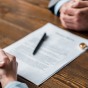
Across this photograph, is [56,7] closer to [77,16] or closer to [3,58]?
[77,16]

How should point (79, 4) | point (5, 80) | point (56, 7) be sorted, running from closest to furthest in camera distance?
point (5, 80) → point (79, 4) → point (56, 7)

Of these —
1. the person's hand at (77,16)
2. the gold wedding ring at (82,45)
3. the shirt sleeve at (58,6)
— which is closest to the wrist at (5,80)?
the gold wedding ring at (82,45)

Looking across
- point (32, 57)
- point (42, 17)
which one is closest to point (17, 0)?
point (42, 17)

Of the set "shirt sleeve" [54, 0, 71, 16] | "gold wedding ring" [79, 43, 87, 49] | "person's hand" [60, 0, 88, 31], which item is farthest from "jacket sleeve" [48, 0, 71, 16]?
"gold wedding ring" [79, 43, 87, 49]

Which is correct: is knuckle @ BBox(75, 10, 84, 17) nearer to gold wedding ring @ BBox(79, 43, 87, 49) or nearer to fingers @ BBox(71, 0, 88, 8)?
fingers @ BBox(71, 0, 88, 8)

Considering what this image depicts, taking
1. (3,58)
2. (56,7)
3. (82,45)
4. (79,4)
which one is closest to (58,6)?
(56,7)

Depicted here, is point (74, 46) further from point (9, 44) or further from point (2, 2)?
point (2, 2)

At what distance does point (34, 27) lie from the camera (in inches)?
35.9

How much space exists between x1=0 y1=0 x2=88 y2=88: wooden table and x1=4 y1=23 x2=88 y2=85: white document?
26 mm

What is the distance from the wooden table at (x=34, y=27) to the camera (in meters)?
0.59

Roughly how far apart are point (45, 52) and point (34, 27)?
24 centimetres

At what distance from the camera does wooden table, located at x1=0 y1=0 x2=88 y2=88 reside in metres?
0.59

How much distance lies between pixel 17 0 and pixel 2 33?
0.45m

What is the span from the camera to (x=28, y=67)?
643mm
